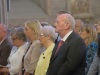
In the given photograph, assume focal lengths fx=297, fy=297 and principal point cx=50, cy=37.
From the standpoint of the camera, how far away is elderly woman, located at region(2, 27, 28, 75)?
436 centimetres

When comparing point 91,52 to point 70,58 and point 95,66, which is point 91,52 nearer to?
point 95,66

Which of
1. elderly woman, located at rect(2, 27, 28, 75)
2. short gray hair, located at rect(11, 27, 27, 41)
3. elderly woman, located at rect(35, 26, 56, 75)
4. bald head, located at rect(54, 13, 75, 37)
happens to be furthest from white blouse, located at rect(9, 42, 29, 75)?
bald head, located at rect(54, 13, 75, 37)

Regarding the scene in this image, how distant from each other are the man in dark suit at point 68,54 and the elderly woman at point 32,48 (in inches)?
22.8

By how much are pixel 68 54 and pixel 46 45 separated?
1.98ft

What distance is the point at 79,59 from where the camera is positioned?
336 centimetres

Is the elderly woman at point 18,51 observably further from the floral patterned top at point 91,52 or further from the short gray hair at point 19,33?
the floral patterned top at point 91,52

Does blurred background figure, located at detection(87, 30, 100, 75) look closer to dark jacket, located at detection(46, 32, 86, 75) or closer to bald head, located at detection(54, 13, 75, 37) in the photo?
dark jacket, located at detection(46, 32, 86, 75)

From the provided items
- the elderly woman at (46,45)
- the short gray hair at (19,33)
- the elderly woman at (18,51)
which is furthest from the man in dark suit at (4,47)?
the elderly woman at (46,45)

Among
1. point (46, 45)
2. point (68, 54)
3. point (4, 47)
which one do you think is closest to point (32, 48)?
point (46, 45)

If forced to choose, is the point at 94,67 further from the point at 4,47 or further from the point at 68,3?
the point at 68,3

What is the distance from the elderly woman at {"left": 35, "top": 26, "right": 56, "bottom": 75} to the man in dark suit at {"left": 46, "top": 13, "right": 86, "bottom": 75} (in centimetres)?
27

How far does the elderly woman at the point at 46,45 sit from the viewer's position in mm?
3846

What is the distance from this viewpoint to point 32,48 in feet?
13.6

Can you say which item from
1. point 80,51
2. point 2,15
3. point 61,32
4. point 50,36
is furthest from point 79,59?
point 2,15
